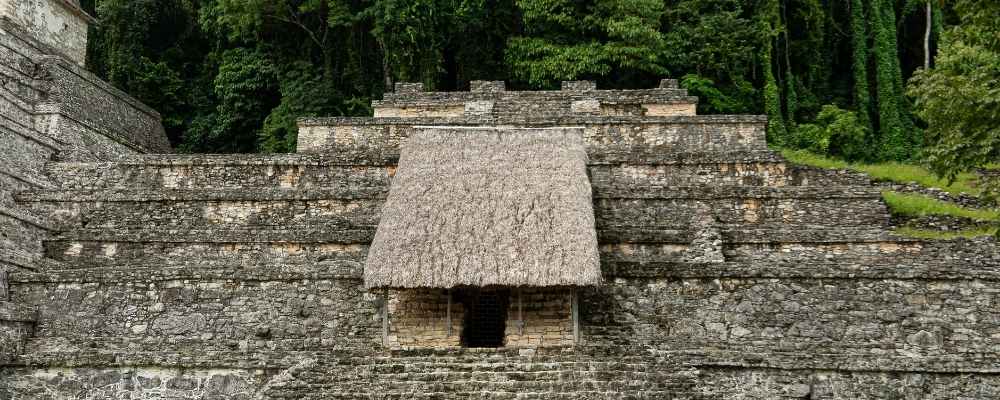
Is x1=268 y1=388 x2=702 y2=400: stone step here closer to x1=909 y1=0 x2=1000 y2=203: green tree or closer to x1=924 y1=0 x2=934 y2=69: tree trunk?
x1=909 y1=0 x2=1000 y2=203: green tree

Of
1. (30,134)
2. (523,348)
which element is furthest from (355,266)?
(30,134)

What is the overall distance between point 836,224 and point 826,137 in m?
6.74

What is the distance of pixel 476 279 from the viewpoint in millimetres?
11695

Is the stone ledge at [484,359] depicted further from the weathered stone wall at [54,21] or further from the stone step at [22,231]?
the weathered stone wall at [54,21]

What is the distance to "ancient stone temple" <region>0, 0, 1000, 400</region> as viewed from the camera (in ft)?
37.3

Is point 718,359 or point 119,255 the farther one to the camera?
point 119,255

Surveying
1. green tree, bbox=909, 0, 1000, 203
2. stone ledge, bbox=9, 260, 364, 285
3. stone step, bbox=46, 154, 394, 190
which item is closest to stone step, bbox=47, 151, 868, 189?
stone step, bbox=46, 154, 394, 190

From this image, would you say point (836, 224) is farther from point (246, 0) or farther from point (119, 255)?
point (246, 0)

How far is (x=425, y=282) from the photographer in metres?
11.7

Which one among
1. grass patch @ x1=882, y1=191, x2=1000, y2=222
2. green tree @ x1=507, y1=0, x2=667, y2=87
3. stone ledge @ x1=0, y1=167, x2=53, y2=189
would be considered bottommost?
grass patch @ x1=882, y1=191, x2=1000, y2=222

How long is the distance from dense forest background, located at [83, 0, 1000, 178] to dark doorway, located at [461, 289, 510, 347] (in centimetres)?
900

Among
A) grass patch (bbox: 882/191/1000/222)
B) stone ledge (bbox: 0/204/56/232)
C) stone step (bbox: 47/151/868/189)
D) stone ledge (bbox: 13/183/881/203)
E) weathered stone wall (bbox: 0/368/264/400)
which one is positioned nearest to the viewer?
weathered stone wall (bbox: 0/368/264/400)

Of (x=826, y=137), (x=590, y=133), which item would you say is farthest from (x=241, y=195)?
(x=826, y=137)

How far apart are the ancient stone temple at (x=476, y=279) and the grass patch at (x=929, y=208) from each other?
2.19 ft
